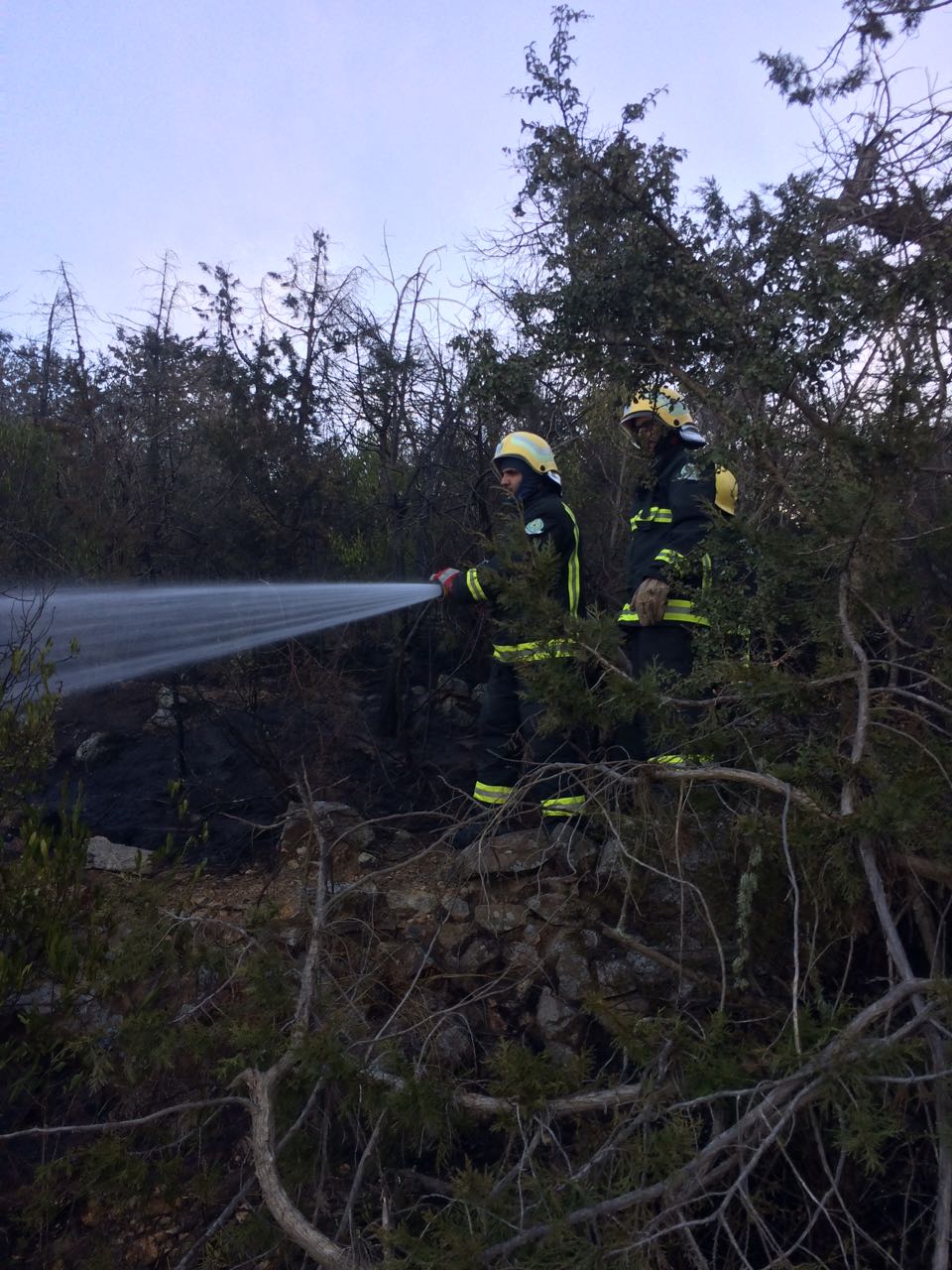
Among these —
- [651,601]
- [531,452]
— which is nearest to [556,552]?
[651,601]

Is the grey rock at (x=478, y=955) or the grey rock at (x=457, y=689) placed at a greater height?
the grey rock at (x=457, y=689)

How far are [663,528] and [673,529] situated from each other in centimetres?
15

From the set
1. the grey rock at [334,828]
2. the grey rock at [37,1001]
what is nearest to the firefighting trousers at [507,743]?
the grey rock at [334,828]

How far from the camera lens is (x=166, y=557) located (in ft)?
18.2

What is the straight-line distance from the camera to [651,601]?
4355 mm

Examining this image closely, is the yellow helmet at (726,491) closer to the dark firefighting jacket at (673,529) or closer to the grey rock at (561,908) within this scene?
the dark firefighting jacket at (673,529)

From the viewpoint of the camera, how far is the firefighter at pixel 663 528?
4.27m

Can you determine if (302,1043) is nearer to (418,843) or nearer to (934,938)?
(934,938)

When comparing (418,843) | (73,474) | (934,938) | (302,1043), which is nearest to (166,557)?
(73,474)

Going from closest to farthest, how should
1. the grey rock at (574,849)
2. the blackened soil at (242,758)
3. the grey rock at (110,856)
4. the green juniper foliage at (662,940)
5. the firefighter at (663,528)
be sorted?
1. the green juniper foliage at (662,940)
2. the grey rock at (574,849)
3. the firefighter at (663,528)
4. the grey rock at (110,856)
5. the blackened soil at (242,758)

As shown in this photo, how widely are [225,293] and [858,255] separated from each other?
12.6 feet

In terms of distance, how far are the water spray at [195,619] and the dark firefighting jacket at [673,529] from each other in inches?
42.8

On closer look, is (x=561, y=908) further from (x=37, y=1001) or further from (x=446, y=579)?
(x=446, y=579)

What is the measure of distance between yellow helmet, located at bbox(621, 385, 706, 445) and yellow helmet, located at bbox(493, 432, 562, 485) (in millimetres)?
433
